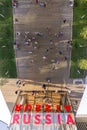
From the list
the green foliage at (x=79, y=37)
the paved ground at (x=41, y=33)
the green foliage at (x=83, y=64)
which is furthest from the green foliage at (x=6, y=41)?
the green foliage at (x=83, y=64)

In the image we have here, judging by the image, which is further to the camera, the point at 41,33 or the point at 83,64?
the point at 41,33

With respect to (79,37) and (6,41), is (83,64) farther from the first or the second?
(6,41)

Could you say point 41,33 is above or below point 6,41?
above

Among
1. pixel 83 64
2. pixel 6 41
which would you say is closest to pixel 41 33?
pixel 6 41

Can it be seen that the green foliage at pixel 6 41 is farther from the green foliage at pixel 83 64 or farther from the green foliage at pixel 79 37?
the green foliage at pixel 83 64

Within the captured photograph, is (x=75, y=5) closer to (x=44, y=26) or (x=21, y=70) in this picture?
(x=44, y=26)

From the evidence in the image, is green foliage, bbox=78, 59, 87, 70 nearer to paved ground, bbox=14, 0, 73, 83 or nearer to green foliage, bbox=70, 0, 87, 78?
green foliage, bbox=70, 0, 87, 78
